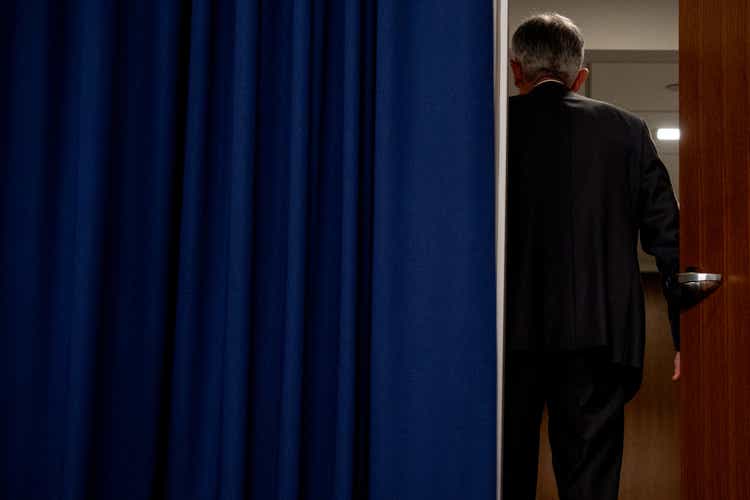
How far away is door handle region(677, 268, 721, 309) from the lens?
101cm

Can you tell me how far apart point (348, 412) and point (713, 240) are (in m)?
0.62

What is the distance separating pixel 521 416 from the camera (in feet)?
4.61

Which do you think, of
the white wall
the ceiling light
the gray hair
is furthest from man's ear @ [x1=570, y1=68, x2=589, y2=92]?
the white wall

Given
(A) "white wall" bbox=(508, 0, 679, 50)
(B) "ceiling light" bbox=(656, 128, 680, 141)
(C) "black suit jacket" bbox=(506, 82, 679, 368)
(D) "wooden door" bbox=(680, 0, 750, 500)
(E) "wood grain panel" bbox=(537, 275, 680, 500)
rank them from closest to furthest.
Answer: (D) "wooden door" bbox=(680, 0, 750, 500)
(C) "black suit jacket" bbox=(506, 82, 679, 368)
(E) "wood grain panel" bbox=(537, 275, 680, 500)
(B) "ceiling light" bbox=(656, 128, 680, 141)
(A) "white wall" bbox=(508, 0, 679, 50)

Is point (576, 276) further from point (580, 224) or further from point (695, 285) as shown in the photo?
point (695, 285)

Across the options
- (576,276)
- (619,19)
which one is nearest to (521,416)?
(576,276)

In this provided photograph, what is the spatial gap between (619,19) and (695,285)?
7.31 feet

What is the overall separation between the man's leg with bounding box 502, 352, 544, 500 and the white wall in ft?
6.35

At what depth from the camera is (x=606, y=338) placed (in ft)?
4.42

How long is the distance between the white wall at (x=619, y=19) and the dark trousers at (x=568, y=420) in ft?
6.32

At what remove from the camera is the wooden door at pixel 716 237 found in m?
0.95

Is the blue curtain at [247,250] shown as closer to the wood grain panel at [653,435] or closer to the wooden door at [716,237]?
the wooden door at [716,237]

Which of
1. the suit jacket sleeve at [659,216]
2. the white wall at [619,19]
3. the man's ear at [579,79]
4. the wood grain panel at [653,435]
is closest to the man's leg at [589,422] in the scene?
the suit jacket sleeve at [659,216]

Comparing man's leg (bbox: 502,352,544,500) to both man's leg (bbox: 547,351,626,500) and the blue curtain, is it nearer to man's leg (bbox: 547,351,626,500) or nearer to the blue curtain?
man's leg (bbox: 547,351,626,500)
